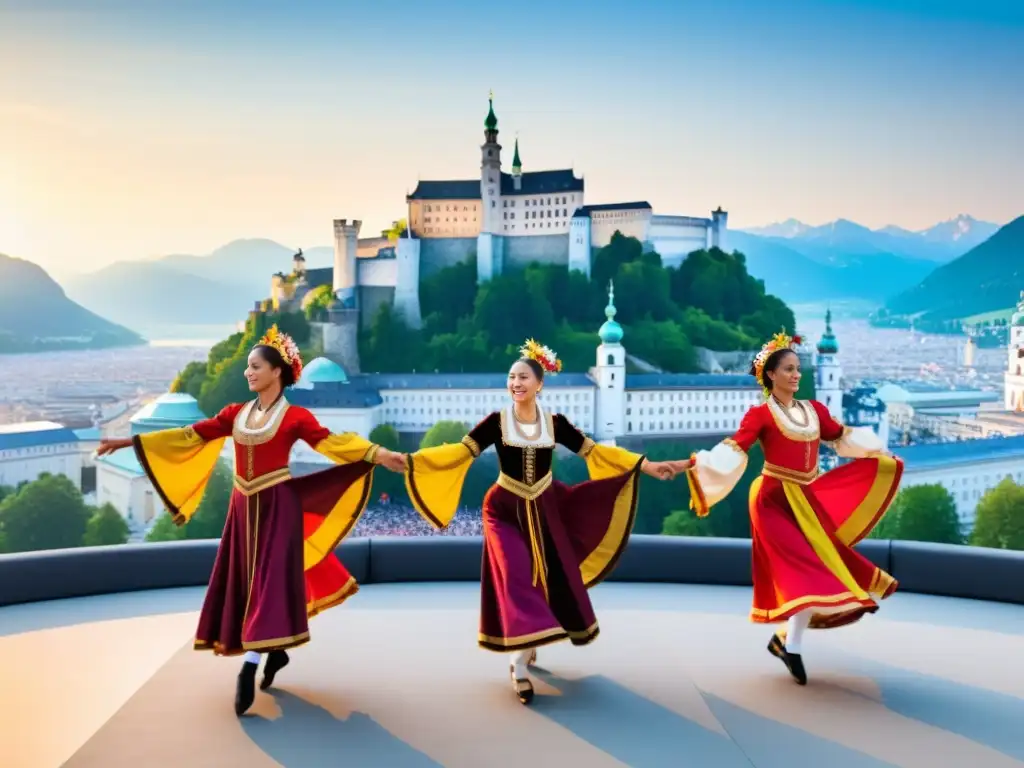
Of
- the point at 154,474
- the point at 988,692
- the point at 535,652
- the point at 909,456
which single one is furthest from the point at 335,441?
the point at 909,456

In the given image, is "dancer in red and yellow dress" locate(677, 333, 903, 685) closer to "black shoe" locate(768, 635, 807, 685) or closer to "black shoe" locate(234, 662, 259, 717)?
"black shoe" locate(768, 635, 807, 685)

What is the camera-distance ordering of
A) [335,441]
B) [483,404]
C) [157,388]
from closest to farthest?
[335,441] → [157,388] → [483,404]

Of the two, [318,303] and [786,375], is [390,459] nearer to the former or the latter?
[786,375]

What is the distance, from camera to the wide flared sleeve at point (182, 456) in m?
3.90

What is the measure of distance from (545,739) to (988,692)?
5.63 ft

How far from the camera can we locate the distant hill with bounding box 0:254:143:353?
26.7 m

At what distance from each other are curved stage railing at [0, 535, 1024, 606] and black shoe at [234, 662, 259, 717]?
1.96 m

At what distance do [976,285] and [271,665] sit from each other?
23.9 m

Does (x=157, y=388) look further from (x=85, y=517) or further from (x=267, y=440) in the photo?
(x=267, y=440)

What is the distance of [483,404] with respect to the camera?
101 feet

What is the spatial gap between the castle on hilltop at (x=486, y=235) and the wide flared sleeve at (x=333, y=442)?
31.5m

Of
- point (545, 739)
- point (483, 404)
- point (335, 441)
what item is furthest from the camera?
point (483, 404)

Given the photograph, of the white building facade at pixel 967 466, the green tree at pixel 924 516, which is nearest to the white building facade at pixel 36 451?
the green tree at pixel 924 516

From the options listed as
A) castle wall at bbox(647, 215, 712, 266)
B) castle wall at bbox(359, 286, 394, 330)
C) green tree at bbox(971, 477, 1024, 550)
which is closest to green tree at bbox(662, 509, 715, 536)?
green tree at bbox(971, 477, 1024, 550)
